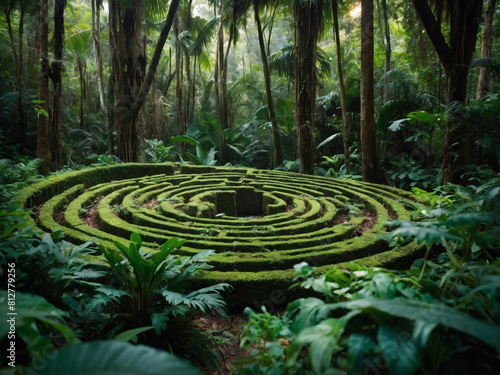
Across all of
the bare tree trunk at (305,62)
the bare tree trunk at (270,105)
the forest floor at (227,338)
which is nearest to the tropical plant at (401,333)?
the forest floor at (227,338)

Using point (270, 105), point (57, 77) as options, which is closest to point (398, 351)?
point (57, 77)

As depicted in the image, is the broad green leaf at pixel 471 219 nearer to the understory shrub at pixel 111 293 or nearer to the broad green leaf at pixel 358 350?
the broad green leaf at pixel 358 350

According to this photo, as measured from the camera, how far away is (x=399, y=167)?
11.7 meters

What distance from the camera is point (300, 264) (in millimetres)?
2545

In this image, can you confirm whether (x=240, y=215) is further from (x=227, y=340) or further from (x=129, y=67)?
(x=129, y=67)

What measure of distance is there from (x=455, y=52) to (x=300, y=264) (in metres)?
6.06

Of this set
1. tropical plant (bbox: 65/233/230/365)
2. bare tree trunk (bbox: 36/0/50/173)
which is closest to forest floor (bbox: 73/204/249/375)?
tropical plant (bbox: 65/233/230/365)

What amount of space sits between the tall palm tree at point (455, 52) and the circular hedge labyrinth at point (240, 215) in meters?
1.32

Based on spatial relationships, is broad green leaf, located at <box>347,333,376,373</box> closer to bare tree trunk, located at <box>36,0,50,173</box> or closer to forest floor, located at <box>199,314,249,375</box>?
forest floor, located at <box>199,314,249,375</box>

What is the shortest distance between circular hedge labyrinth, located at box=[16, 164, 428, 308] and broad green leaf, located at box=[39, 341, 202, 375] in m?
2.41

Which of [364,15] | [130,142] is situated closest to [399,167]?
[364,15]

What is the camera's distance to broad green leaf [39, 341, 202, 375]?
1.27 meters

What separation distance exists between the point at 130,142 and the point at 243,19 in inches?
240

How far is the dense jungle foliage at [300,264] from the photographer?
5.63 ft
